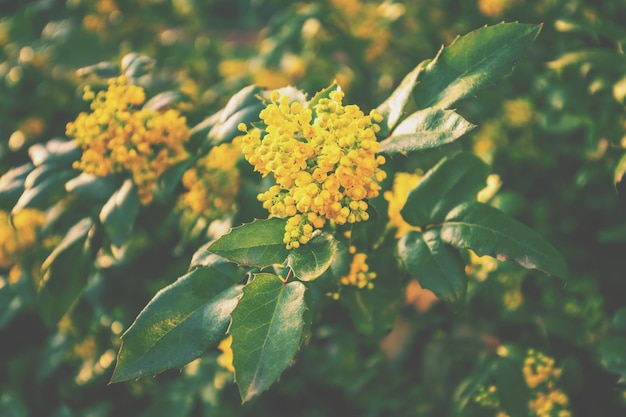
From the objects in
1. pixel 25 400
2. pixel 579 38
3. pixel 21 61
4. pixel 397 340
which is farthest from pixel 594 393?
pixel 21 61

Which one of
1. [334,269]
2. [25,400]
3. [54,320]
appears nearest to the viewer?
[334,269]

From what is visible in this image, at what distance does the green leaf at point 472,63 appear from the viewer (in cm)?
112

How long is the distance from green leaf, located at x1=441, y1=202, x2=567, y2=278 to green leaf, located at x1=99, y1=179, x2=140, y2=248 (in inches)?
33.3

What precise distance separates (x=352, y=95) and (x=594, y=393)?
184 centimetres

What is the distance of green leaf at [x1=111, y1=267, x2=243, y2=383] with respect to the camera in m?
0.98

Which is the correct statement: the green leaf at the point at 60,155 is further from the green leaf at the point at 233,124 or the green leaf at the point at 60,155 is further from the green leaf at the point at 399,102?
the green leaf at the point at 399,102

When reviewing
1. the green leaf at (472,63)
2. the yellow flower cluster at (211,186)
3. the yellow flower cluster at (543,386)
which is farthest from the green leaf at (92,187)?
the yellow flower cluster at (543,386)

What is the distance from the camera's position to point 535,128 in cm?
259

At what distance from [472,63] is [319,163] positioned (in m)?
0.47

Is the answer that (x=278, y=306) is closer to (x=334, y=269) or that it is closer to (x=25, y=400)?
(x=334, y=269)

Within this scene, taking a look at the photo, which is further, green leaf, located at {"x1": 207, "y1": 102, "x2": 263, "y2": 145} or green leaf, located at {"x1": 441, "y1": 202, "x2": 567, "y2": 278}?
green leaf, located at {"x1": 207, "y1": 102, "x2": 263, "y2": 145}

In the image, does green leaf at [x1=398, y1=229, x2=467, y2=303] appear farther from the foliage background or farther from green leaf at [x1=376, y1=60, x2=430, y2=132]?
the foliage background

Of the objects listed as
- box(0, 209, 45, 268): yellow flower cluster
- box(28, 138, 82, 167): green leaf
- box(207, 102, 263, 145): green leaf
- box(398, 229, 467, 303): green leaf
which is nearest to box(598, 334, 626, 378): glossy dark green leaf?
box(398, 229, 467, 303): green leaf

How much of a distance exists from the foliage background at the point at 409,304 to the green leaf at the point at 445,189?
1.29 feet
